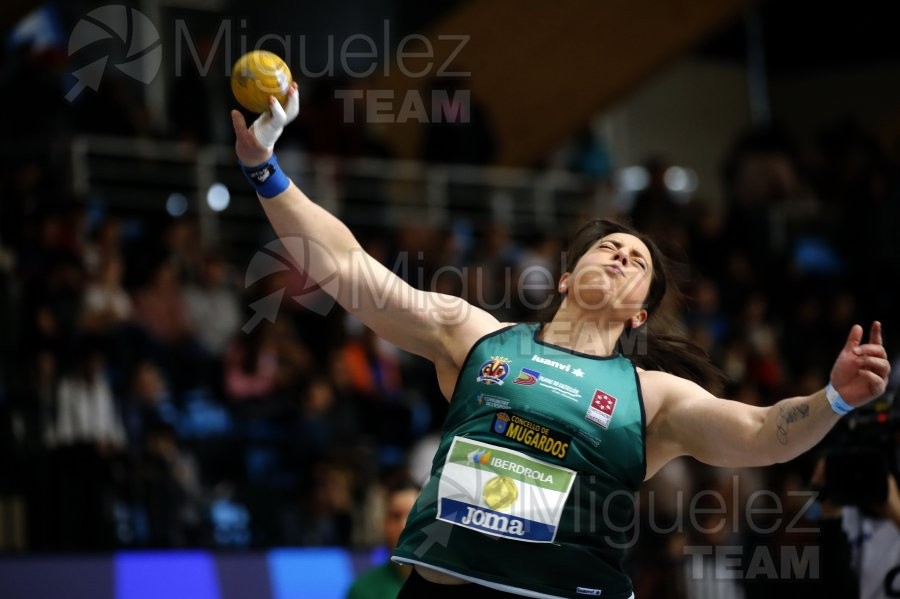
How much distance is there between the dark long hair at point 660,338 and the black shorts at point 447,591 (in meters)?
1.16

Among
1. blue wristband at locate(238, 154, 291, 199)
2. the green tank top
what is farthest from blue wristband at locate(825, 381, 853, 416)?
blue wristband at locate(238, 154, 291, 199)

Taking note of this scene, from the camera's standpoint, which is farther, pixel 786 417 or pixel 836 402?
pixel 786 417

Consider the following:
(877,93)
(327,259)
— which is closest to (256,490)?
(327,259)

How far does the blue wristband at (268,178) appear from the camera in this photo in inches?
174

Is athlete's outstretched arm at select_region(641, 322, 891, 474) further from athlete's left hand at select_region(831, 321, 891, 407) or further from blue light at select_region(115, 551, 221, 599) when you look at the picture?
blue light at select_region(115, 551, 221, 599)

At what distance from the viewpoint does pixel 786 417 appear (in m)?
4.14

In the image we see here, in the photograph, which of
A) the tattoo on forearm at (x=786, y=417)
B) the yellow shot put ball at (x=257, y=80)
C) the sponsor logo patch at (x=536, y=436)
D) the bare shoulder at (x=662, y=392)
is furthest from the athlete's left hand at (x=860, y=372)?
the yellow shot put ball at (x=257, y=80)

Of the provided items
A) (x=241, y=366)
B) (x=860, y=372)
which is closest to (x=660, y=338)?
(x=860, y=372)

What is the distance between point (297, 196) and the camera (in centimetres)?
446

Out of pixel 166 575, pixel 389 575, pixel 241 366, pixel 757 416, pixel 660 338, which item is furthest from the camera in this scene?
pixel 241 366

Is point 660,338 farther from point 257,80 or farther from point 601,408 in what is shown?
point 257,80

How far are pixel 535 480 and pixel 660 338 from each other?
105cm

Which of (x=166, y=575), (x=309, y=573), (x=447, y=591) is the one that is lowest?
(x=309, y=573)

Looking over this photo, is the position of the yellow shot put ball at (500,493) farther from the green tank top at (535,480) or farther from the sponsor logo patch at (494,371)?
the sponsor logo patch at (494,371)
